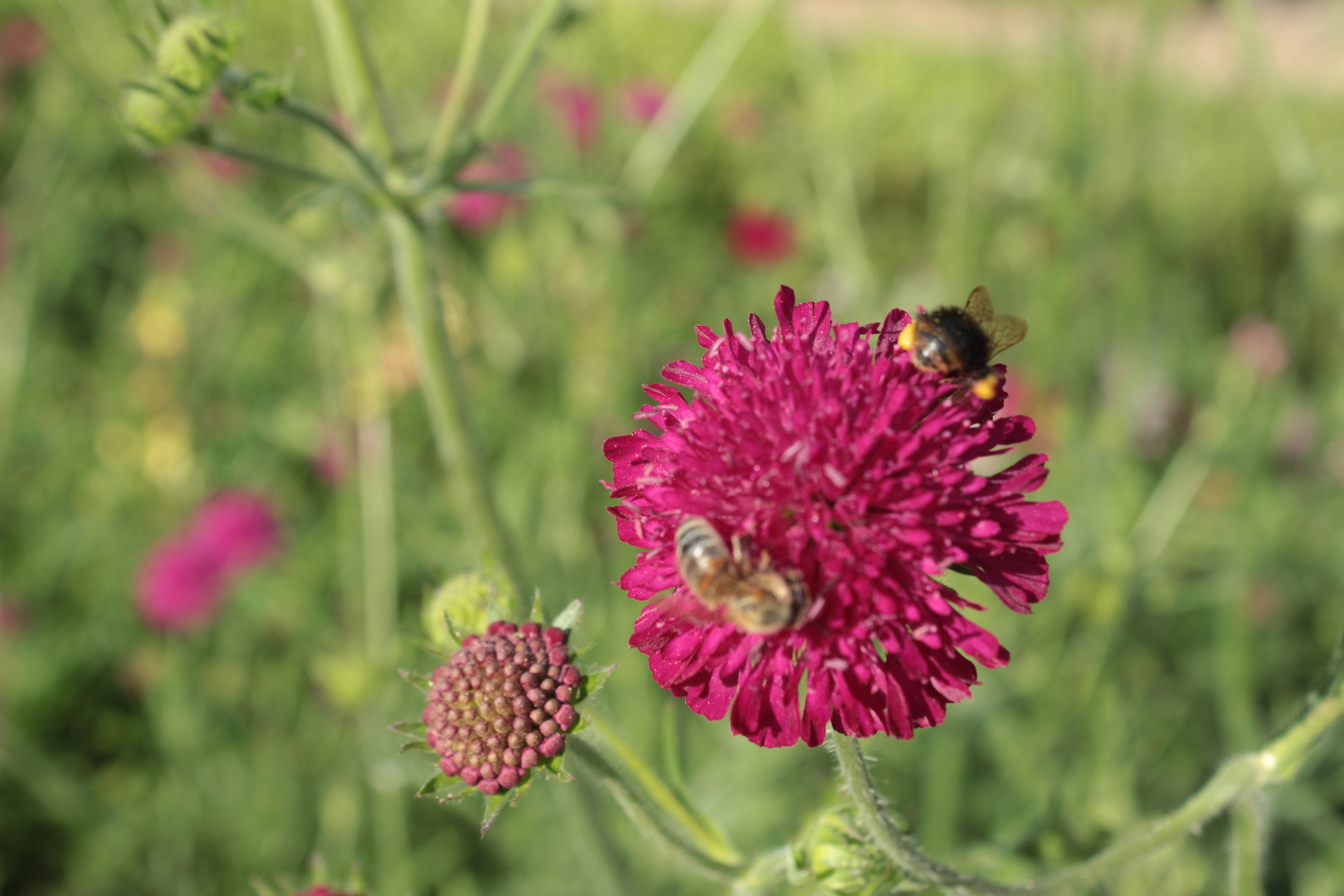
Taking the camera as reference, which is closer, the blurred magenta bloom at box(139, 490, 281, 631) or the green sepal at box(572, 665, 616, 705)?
the green sepal at box(572, 665, 616, 705)

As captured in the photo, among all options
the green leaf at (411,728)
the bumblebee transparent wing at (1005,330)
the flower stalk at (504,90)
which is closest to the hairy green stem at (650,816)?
the green leaf at (411,728)

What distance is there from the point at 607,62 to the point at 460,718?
2804mm

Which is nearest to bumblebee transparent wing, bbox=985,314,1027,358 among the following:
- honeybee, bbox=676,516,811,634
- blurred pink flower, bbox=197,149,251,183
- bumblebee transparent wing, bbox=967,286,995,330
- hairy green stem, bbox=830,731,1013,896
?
bumblebee transparent wing, bbox=967,286,995,330

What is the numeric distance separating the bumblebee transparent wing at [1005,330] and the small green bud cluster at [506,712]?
32.8 inches

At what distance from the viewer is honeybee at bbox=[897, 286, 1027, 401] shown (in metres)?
1.34

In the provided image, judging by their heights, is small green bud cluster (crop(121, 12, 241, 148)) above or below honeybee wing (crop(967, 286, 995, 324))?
above

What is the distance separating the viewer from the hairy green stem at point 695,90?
9.39 feet

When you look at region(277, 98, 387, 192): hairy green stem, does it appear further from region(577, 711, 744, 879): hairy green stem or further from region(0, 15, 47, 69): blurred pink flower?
region(0, 15, 47, 69): blurred pink flower

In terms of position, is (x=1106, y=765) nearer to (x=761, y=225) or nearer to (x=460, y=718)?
(x=460, y=718)

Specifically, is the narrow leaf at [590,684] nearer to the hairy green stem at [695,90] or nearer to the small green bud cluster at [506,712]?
the small green bud cluster at [506,712]

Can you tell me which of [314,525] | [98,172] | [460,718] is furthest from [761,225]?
[98,172]

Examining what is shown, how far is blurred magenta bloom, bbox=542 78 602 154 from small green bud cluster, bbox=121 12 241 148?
244cm

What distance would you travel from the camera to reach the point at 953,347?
1.33 metres

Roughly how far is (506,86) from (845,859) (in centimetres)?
147
